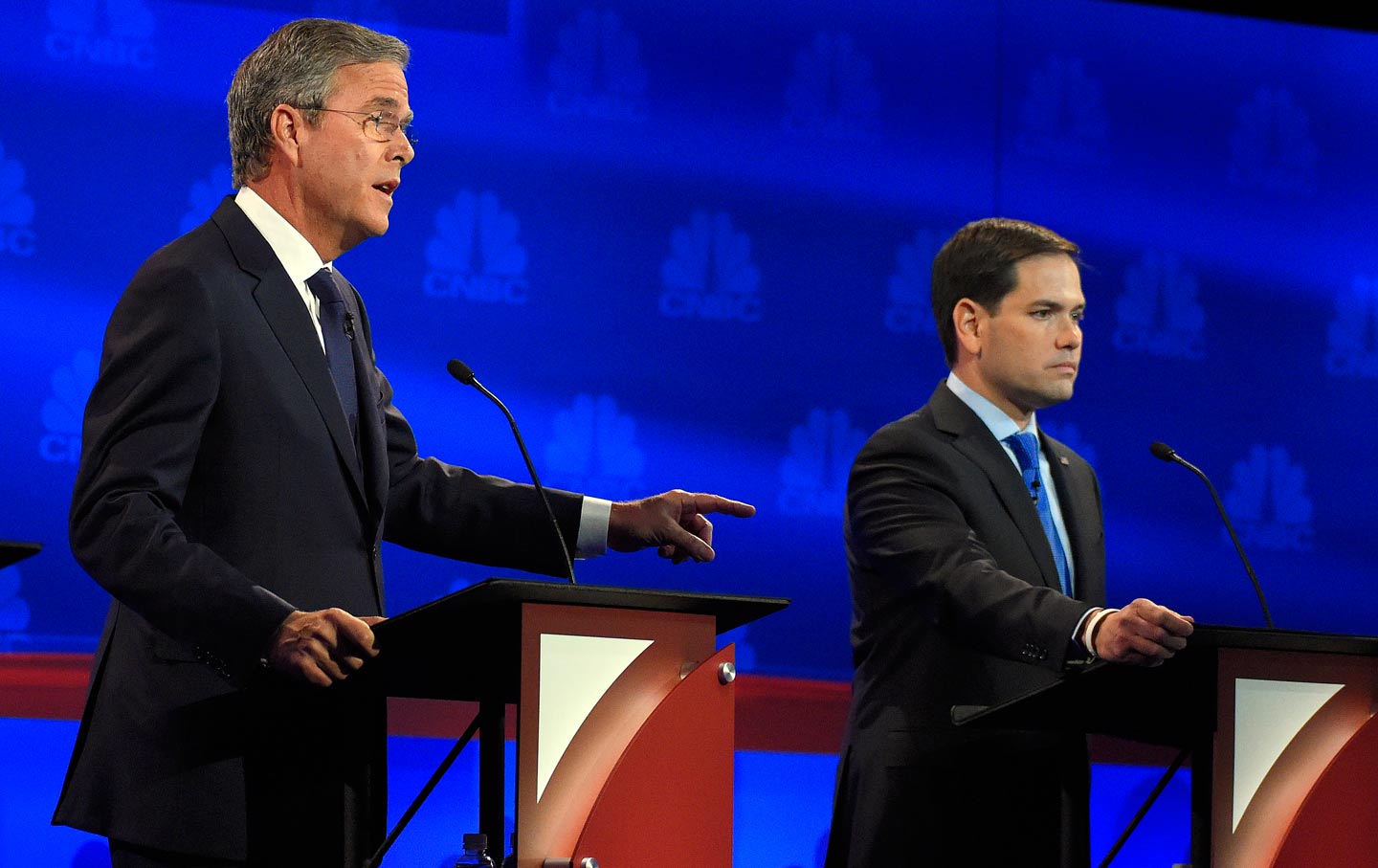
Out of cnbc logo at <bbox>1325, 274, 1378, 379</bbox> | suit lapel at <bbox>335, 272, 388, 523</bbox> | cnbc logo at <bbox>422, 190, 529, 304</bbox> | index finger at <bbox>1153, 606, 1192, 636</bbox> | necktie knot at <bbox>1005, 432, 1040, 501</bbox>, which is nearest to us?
index finger at <bbox>1153, 606, 1192, 636</bbox>

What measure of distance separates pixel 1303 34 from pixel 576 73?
2276mm

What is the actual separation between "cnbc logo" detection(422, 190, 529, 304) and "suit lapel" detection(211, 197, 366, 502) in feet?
5.64

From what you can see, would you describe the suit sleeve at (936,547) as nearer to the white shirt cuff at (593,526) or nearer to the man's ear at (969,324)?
the man's ear at (969,324)

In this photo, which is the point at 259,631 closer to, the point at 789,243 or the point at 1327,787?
the point at 1327,787

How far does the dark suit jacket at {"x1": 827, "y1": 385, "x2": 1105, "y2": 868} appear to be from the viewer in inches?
114

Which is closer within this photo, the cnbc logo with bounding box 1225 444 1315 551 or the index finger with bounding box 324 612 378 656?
the index finger with bounding box 324 612 378 656

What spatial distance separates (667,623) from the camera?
2.04 m

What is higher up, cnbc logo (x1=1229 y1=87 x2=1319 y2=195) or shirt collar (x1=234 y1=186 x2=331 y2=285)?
cnbc logo (x1=1229 y1=87 x2=1319 y2=195)

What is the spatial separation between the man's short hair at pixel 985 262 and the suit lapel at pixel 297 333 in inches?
59.9

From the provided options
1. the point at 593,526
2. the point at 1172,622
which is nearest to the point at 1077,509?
the point at 1172,622

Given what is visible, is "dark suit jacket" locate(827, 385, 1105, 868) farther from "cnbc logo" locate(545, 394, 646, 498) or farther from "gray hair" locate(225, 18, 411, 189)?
"gray hair" locate(225, 18, 411, 189)

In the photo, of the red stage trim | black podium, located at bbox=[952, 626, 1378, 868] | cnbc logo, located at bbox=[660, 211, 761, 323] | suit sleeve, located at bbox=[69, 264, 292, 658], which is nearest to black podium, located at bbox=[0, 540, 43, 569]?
suit sleeve, located at bbox=[69, 264, 292, 658]

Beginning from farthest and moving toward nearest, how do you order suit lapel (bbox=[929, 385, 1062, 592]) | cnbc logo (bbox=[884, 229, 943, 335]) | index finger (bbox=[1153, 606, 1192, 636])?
1. cnbc logo (bbox=[884, 229, 943, 335])
2. suit lapel (bbox=[929, 385, 1062, 592])
3. index finger (bbox=[1153, 606, 1192, 636])

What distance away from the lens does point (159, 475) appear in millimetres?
2068
